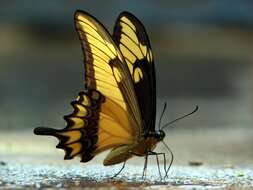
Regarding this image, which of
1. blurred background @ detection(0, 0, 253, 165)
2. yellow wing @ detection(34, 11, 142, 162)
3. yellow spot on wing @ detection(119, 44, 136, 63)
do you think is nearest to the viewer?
yellow wing @ detection(34, 11, 142, 162)

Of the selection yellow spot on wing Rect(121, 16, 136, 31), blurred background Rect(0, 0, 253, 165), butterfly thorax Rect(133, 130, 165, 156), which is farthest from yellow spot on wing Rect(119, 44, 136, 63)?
blurred background Rect(0, 0, 253, 165)

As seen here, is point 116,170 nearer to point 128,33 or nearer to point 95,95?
point 95,95

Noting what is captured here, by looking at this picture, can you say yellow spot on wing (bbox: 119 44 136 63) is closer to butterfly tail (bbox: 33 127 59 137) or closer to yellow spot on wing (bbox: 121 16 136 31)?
yellow spot on wing (bbox: 121 16 136 31)

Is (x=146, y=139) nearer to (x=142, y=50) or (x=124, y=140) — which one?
(x=124, y=140)

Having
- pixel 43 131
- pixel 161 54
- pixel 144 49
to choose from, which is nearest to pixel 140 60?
pixel 144 49

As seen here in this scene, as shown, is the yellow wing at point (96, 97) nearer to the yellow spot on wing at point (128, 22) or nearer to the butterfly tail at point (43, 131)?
the butterfly tail at point (43, 131)

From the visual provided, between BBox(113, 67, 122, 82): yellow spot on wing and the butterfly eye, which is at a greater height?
BBox(113, 67, 122, 82): yellow spot on wing

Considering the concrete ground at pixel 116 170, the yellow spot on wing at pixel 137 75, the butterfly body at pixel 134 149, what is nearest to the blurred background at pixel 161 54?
the concrete ground at pixel 116 170
